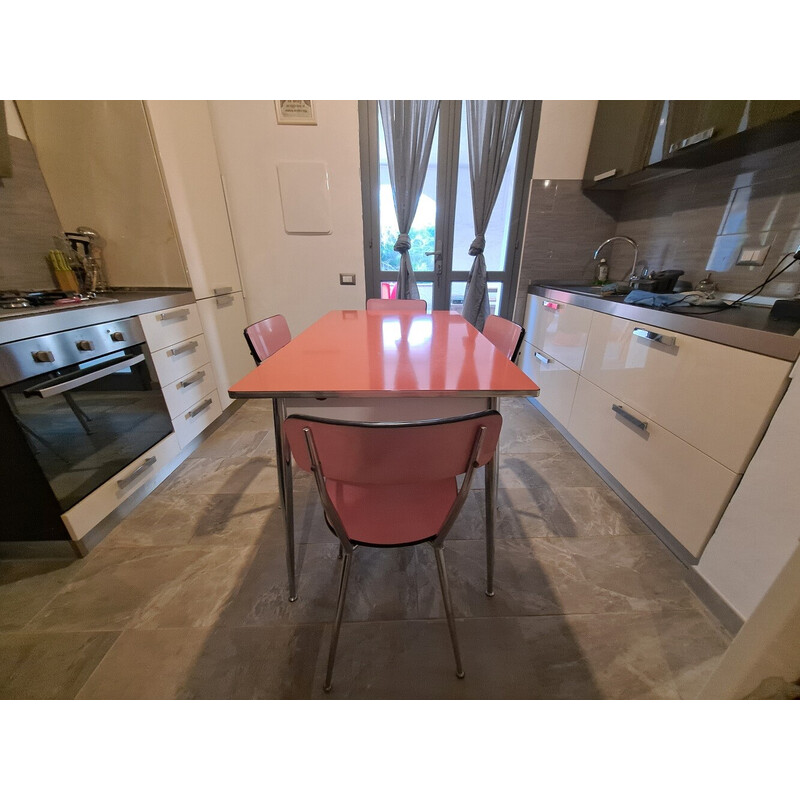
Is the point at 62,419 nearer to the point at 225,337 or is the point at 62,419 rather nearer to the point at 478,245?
the point at 225,337

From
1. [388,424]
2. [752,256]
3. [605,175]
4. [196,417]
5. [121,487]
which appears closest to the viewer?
[388,424]

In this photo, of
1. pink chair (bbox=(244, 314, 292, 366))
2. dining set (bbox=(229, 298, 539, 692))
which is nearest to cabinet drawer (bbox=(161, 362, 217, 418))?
pink chair (bbox=(244, 314, 292, 366))

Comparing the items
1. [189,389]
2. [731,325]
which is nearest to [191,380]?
[189,389]

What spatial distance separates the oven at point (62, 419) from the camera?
3.39ft

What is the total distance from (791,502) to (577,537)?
67 centimetres

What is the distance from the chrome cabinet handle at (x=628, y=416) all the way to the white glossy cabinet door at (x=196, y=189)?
2.55 m

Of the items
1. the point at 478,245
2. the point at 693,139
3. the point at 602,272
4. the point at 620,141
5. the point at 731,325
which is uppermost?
the point at 620,141

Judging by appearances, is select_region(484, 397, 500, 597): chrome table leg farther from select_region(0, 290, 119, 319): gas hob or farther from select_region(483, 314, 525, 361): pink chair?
select_region(0, 290, 119, 319): gas hob

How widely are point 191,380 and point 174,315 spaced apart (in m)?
0.39

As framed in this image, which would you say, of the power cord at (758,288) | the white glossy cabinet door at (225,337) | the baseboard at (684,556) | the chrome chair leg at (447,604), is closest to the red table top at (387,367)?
the chrome chair leg at (447,604)

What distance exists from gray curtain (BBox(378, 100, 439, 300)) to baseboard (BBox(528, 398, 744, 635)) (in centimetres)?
219

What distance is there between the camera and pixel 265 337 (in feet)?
4.36

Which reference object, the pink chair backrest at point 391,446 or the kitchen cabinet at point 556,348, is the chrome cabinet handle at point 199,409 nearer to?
the pink chair backrest at point 391,446

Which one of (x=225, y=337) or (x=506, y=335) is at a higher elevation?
(x=506, y=335)
